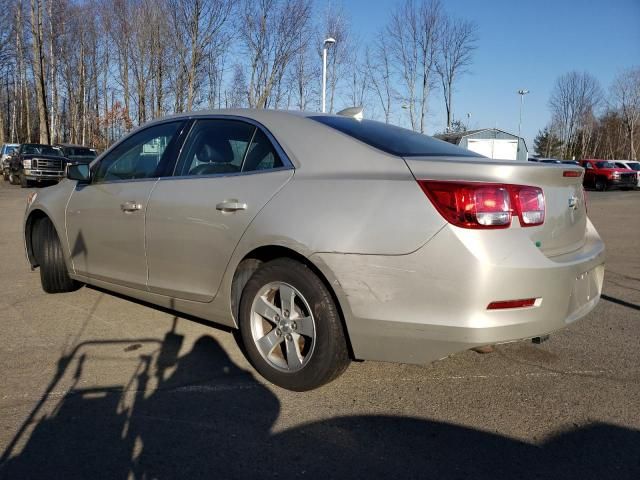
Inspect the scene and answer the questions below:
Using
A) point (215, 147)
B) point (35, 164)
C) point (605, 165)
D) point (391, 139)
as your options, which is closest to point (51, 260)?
point (215, 147)

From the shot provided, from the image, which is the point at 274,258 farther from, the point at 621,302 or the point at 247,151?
the point at 621,302

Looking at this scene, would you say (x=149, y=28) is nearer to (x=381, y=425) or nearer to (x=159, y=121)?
(x=159, y=121)

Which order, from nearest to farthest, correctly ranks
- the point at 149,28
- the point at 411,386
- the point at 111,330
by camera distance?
the point at 411,386 → the point at 111,330 → the point at 149,28

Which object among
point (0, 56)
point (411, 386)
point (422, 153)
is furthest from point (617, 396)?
point (0, 56)

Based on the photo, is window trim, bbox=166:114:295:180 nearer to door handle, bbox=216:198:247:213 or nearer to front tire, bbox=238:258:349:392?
door handle, bbox=216:198:247:213

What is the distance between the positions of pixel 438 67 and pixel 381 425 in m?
38.6

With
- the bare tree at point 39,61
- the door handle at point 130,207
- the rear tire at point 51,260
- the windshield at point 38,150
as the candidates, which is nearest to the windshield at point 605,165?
the windshield at point 38,150

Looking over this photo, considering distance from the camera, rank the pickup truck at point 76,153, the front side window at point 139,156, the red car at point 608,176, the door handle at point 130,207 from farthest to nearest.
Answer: the red car at point 608,176 → the pickup truck at point 76,153 → the front side window at point 139,156 → the door handle at point 130,207

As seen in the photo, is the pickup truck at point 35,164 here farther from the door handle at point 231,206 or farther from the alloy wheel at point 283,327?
the alloy wheel at point 283,327

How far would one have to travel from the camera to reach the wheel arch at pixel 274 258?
2834 mm

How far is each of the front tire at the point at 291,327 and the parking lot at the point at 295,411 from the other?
0.48 feet

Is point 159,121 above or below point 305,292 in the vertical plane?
above

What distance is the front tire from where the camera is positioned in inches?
115

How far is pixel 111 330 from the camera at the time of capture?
4.14 m
